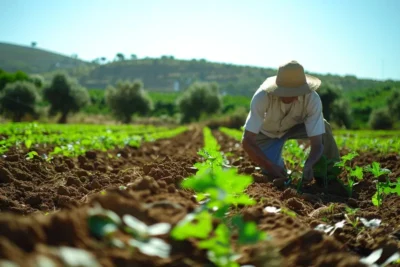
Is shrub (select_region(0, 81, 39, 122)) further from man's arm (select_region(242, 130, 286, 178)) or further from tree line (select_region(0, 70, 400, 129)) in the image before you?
man's arm (select_region(242, 130, 286, 178))

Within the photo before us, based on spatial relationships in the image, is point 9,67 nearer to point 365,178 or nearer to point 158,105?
point 158,105

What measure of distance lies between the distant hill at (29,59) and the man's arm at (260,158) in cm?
14097

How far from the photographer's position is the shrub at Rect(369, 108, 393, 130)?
44.7 metres

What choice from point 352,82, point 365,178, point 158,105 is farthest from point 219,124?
point 352,82

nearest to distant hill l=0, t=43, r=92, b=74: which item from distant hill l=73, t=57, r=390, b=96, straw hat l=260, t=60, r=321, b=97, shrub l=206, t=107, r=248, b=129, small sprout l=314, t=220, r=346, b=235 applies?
distant hill l=73, t=57, r=390, b=96

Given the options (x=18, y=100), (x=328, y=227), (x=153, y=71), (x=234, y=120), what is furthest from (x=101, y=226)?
(x=153, y=71)

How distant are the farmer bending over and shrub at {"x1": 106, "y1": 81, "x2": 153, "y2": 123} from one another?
4988 centimetres

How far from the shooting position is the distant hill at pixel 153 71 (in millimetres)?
→ 129125

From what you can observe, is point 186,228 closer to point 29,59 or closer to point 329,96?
point 329,96

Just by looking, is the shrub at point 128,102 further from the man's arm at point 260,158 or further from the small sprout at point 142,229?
the small sprout at point 142,229

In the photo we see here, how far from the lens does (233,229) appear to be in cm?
223

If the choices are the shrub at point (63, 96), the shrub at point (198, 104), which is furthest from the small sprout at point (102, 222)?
the shrub at point (198, 104)

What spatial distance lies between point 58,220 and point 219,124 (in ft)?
121

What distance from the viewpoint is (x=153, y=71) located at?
142 metres
